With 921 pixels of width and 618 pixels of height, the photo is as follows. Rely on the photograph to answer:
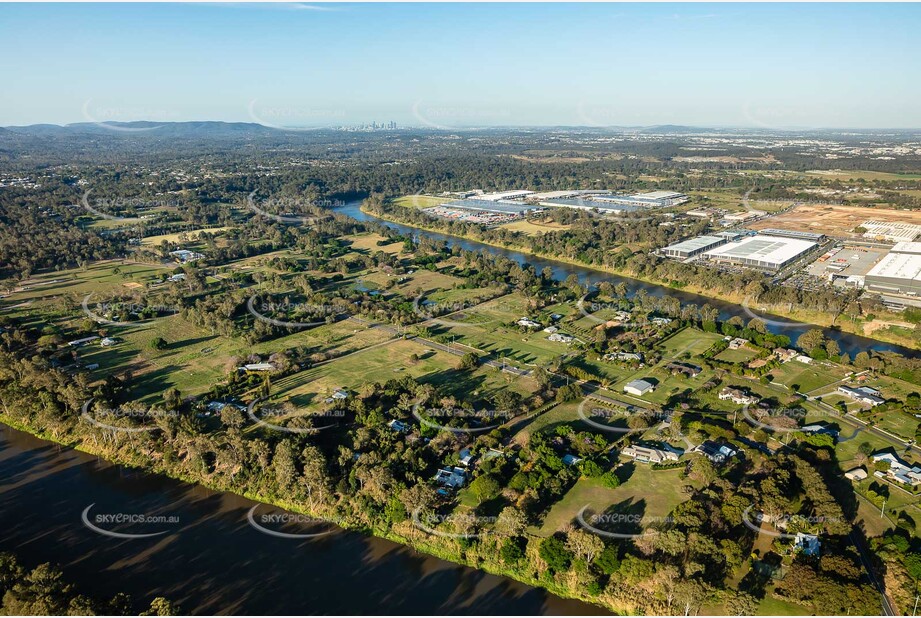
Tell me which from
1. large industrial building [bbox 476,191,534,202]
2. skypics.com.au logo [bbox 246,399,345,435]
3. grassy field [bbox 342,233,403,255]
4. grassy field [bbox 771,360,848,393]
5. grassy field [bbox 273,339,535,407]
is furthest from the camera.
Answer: large industrial building [bbox 476,191,534,202]

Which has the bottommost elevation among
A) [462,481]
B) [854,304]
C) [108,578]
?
[108,578]

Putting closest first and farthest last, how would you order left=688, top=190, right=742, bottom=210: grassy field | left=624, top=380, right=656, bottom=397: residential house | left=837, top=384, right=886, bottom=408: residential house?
1. left=837, top=384, right=886, bottom=408: residential house
2. left=624, top=380, right=656, bottom=397: residential house
3. left=688, top=190, right=742, bottom=210: grassy field

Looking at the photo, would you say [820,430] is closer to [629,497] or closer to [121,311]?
[629,497]

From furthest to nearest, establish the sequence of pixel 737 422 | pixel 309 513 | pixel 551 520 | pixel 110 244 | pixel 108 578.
A: pixel 110 244 < pixel 737 422 < pixel 309 513 < pixel 551 520 < pixel 108 578

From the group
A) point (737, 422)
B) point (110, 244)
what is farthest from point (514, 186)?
point (737, 422)

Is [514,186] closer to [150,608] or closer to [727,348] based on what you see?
[727,348]

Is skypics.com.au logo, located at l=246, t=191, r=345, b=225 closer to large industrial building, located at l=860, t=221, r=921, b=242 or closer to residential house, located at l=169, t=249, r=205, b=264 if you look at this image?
residential house, located at l=169, t=249, r=205, b=264

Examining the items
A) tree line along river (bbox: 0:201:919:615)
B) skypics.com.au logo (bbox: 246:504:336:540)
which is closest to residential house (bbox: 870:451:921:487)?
tree line along river (bbox: 0:201:919:615)
